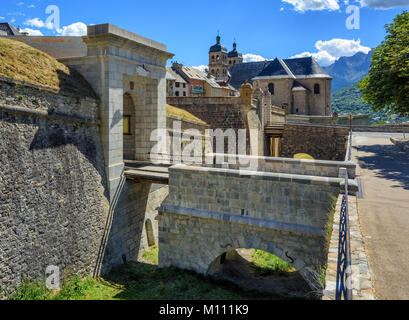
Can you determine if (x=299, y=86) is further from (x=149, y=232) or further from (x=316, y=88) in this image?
(x=149, y=232)

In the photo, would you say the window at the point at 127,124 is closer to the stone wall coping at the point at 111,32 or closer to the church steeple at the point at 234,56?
the stone wall coping at the point at 111,32

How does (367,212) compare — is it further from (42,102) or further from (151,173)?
(42,102)

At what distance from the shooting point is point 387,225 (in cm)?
700

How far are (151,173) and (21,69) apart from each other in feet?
18.3

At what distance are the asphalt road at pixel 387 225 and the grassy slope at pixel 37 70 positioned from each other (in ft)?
32.0

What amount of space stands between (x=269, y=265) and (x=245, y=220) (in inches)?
125

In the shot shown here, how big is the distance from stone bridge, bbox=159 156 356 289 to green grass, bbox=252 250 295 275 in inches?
59.7

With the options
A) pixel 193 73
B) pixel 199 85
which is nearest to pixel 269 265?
pixel 199 85

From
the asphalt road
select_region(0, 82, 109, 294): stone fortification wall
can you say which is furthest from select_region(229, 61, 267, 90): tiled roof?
select_region(0, 82, 109, 294): stone fortification wall

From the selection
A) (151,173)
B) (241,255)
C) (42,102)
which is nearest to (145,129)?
(151,173)

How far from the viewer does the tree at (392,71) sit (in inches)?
802

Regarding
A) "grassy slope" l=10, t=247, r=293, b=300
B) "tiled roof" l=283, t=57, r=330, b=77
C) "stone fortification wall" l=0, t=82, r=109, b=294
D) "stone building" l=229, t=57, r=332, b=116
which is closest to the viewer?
"stone fortification wall" l=0, t=82, r=109, b=294

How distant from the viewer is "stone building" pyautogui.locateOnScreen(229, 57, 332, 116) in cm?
4372

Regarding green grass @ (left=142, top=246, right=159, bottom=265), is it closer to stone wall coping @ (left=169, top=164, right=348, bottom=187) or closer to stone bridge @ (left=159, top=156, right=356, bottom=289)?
stone bridge @ (left=159, top=156, right=356, bottom=289)
